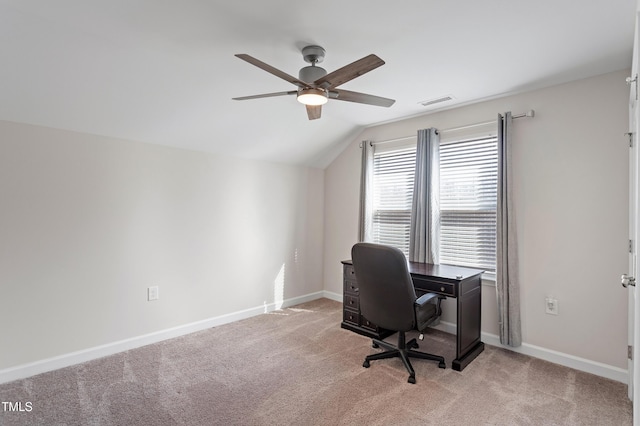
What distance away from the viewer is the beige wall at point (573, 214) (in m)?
2.51

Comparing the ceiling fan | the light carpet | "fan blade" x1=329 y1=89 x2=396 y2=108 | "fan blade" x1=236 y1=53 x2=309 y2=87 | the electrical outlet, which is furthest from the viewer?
the electrical outlet

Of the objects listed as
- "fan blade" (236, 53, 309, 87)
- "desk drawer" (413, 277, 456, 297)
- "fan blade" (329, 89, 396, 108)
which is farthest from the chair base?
"fan blade" (236, 53, 309, 87)

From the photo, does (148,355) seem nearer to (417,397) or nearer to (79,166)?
(79,166)

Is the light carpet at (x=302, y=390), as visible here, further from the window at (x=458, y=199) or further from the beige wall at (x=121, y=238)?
the window at (x=458, y=199)

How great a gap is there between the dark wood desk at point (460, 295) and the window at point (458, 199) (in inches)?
11.4

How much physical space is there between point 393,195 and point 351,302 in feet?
4.74

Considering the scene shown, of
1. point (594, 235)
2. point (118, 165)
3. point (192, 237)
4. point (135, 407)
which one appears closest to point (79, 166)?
point (118, 165)

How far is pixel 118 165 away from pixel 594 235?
4159mm

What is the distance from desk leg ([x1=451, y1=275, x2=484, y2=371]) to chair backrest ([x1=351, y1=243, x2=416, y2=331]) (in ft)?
1.80

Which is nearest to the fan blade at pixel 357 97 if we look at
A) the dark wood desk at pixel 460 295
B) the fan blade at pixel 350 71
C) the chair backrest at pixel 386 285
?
the fan blade at pixel 350 71

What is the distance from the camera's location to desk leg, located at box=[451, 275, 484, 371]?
2686 millimetres

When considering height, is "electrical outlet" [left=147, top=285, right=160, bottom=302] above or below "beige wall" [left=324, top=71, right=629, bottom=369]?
below

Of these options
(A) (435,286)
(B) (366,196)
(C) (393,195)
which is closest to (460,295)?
(A) (435,286)

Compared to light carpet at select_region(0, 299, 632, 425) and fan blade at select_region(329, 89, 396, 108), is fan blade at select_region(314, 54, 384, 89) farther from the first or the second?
light carpet at select_region(0, 299, 632, 425)
